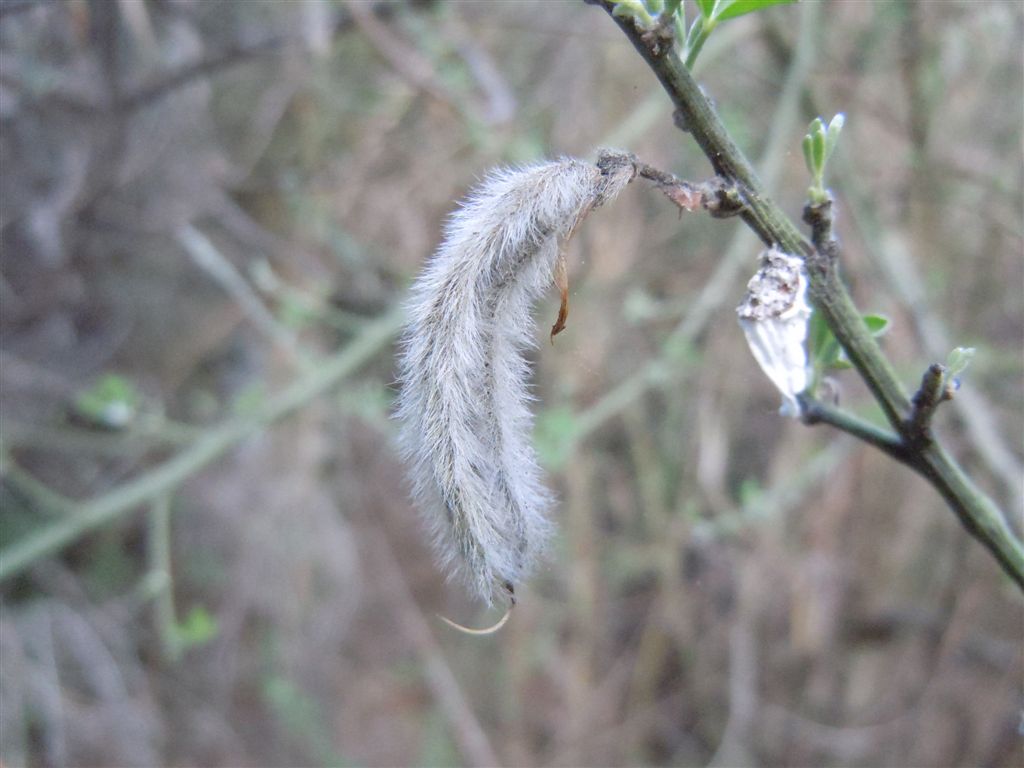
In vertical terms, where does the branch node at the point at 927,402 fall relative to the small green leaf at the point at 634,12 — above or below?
below

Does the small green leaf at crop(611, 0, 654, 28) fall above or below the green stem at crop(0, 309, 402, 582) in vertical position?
above

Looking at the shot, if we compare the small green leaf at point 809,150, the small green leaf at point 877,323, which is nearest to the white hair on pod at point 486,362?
the small green leaf at point 809,150

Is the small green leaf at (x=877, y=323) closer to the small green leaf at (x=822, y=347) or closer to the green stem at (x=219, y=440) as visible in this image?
the small green leaf at (x=822, y=347)

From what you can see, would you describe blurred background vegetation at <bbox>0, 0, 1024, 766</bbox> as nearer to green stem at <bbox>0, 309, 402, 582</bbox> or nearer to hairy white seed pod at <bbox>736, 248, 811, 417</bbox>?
green stem at <bbox>0, 309, 402, 582</bbox>

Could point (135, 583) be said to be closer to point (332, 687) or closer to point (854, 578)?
point (332, 687)

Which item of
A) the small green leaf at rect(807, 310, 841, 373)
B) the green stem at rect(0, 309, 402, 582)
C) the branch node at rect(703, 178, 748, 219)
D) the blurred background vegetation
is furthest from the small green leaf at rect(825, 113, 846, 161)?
the green stem at rect(0, 309, 402, 582)
